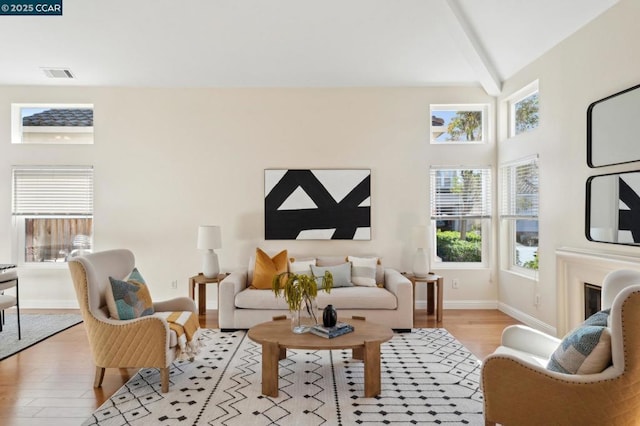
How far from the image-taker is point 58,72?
5.10m

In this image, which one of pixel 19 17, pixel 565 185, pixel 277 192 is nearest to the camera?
pixel 565 185

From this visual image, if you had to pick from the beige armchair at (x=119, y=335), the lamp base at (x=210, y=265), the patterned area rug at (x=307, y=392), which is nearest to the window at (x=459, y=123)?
the patterned area rug at (x=307, y=392)

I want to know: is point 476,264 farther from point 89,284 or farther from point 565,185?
point 89,284

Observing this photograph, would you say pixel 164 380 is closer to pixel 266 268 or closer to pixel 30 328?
pixel 266 268

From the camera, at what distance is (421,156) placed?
545 cm

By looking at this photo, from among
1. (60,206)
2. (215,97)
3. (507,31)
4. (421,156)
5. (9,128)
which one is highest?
(507,31)

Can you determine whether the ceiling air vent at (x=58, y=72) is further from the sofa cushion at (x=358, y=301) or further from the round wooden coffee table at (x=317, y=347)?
the round wooden coffee table at (x=317, y=347)

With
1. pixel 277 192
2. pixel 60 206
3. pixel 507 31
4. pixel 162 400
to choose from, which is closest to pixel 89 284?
pixel 162 400

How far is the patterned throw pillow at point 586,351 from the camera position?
6.46 feet

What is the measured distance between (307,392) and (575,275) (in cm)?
266

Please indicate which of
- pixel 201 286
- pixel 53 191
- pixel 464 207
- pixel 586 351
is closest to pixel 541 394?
pixel 586 351

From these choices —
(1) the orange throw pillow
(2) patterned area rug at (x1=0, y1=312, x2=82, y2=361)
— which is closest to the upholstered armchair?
(1) the orange throw pillow

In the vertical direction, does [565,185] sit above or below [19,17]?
below

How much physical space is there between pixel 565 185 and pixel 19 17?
5876 mm
